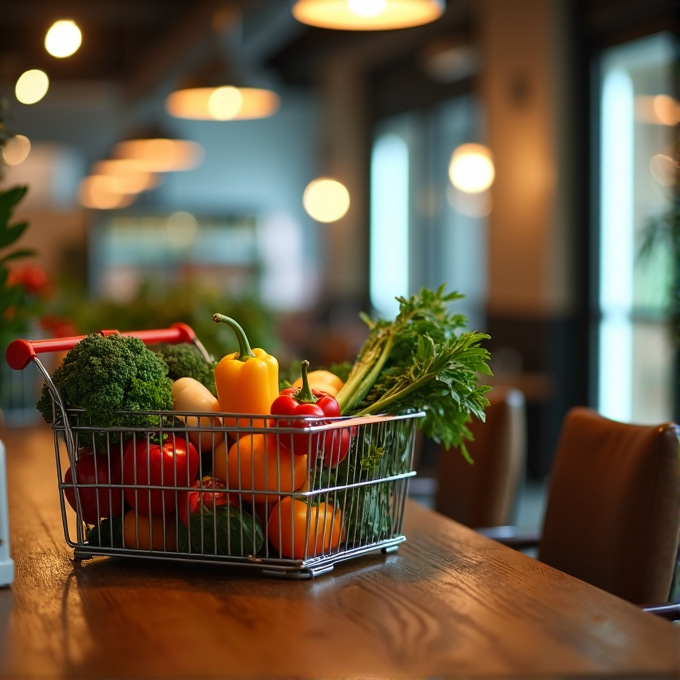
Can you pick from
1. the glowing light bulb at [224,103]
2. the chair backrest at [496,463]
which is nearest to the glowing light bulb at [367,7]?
the chair backrest at [496,463]

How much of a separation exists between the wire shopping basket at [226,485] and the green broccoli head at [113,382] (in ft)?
0.04

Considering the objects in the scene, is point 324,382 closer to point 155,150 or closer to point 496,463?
point 496,463

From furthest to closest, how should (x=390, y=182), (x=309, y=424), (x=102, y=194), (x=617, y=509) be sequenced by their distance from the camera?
(x=102, y=194), (x=390, y=182), (x=617, y=509), (x=309, y=424)

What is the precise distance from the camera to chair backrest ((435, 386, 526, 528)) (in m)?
2.14

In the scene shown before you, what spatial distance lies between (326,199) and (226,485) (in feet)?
26.2

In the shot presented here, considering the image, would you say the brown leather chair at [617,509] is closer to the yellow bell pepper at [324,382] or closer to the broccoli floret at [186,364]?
the yellow bell pepper at [324,382]

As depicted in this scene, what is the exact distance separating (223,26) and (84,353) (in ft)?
14.0

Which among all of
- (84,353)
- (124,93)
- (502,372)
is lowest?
(502,372)

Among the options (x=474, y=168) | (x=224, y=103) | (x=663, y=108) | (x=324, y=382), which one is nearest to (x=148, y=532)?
(x=324, y=382)

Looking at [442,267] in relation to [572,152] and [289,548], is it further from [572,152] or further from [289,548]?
[289,548]

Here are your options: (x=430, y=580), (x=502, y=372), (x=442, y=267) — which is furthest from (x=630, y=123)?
(x=430, y=580)

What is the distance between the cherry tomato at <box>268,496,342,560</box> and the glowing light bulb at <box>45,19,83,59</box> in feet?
4.30

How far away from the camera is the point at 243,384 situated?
1.21 metres

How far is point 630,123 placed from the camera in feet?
18.5
